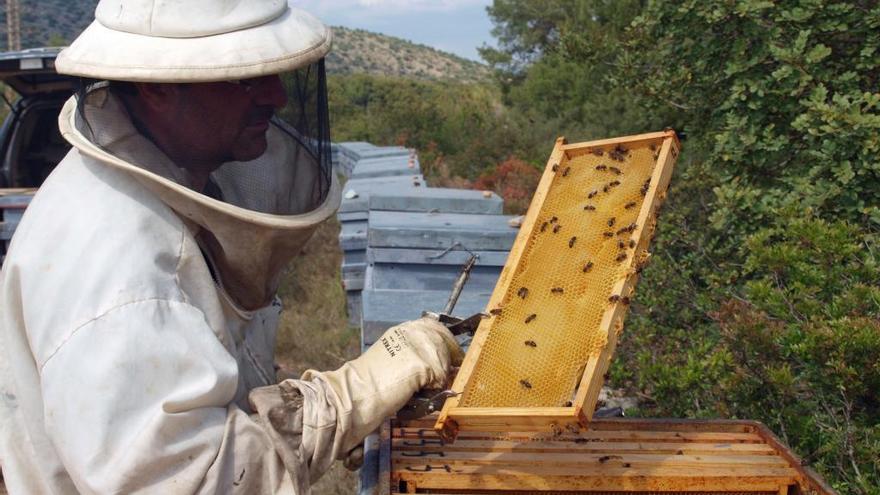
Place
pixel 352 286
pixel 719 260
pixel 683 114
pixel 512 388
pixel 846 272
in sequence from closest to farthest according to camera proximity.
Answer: pixel 512 388 → pixel 846 272 → pixel 719 260 → pixel 683 114 → pixel 352 286

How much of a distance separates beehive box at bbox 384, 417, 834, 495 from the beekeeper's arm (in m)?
0.41

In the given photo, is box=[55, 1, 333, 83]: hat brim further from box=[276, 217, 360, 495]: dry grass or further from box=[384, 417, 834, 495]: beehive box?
box=[276, 217, 360, 495]: dry grass

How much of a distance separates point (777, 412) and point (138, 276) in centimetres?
273

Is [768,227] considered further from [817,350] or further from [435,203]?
[435,203]

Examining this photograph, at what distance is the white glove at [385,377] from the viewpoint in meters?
2.32

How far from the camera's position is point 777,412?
3535 mm

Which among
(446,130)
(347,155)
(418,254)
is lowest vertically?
(446,130)

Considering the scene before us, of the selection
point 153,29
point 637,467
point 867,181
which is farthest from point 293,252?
point 867,181

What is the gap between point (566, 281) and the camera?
2770 millimetres

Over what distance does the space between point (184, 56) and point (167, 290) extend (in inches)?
23.0

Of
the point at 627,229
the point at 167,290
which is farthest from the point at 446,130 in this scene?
the point at 167,290

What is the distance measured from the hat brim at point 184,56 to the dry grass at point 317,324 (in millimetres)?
3530

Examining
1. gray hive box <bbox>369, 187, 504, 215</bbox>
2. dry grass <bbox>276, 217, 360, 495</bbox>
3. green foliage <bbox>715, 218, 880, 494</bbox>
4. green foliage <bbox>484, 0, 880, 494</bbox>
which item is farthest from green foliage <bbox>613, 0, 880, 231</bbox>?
dry grass <bbox>276, 217, 360, 495</bbox>

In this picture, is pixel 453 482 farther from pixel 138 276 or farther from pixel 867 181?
pixel 867 181
